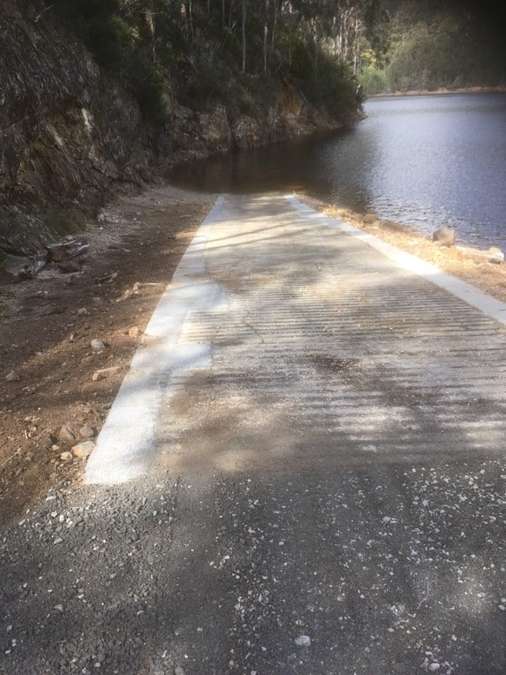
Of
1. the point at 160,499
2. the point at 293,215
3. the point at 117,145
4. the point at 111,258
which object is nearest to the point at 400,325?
the point at 160,499

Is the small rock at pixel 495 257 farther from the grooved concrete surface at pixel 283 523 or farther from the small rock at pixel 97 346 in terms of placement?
the small rock at pixel 97 346

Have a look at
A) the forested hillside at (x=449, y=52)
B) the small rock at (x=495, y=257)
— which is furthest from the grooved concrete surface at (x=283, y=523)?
the forested hillside at (x=449, y=52)

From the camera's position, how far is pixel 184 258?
1034cm

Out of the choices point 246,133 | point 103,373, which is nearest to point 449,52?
point 246,133

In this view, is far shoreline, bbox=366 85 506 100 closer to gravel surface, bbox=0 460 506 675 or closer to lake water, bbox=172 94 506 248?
lake water, bbox=172 94 506 248

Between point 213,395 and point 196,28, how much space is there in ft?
149

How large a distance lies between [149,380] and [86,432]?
3.25 ft

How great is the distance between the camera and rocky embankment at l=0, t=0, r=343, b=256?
1080 centimetres

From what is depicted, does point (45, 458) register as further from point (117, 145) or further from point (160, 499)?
point (117, 145)

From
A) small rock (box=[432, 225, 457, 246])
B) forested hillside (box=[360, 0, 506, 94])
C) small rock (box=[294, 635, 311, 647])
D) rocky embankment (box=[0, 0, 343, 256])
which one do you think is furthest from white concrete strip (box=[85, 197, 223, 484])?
forested hillside (box=[360, 0, 506, 94])

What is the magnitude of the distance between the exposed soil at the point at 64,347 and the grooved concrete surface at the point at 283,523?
32cm

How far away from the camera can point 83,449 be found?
4141mm

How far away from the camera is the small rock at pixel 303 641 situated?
2662mm

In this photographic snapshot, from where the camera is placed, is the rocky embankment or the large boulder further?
the large boulder
